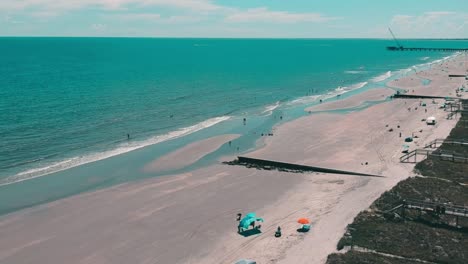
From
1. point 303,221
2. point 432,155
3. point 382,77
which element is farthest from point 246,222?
point 382,77

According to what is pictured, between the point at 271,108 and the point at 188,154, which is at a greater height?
the point at 271,108

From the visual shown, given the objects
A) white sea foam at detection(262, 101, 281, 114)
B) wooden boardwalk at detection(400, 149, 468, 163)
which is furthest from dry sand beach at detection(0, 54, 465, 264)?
white sea foam at detection(262, 101, 281, 114)

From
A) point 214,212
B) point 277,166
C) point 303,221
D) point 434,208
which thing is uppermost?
point 434,208

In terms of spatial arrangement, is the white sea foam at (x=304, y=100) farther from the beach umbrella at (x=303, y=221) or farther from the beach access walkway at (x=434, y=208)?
the beach umbrella at (x=303, y=221)

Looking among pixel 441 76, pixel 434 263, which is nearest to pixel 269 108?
pixel 434 263

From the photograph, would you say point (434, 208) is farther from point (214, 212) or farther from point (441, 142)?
point (441, 142)

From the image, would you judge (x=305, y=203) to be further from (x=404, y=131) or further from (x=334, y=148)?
(x=404, y=131)

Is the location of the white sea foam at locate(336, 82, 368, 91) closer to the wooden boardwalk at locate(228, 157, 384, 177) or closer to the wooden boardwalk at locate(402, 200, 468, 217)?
the wooden boardwalk at locate(228, 157, 384, 177)
